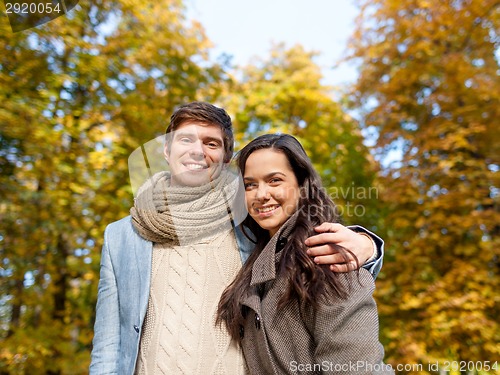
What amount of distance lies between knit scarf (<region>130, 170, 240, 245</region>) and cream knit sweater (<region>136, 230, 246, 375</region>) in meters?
0.06

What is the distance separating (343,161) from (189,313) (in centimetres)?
438

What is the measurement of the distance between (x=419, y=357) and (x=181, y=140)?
3426 millimetres

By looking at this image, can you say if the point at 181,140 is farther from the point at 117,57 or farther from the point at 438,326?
the point at 117,57

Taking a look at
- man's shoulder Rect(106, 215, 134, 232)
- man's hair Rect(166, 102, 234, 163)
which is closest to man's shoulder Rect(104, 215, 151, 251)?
man's shoulder Rect(106, 215, 134, 232)

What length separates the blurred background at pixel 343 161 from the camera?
3967 millimetres

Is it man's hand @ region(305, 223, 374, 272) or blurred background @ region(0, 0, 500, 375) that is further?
blurred background @ region(0, 0, 500, 375)

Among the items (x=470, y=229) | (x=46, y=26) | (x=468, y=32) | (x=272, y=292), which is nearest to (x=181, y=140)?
(x=272, y=292)

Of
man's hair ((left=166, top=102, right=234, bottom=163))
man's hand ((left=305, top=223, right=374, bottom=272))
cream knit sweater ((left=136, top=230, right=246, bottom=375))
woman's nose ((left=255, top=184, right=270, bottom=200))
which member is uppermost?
man's hair ((left=166, top=102, right=234, bottom=163))

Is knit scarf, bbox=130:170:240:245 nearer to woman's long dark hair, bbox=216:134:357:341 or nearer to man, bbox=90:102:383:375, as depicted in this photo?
man, bbox=90:102:383:375

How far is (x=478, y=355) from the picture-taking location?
3.87 meters

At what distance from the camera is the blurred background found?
3.97 m

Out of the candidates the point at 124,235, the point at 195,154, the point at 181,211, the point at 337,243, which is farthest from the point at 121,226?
the point at 337,243

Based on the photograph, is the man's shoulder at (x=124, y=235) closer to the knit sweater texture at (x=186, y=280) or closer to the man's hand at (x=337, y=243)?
the knit sweater texture at (x=186, y=280)

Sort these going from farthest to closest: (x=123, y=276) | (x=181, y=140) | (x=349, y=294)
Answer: (x=181, y=140), (x=123, y=276), (x=349, y=294)
